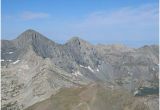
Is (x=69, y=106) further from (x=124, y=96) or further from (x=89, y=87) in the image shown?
(x=124, y=96)

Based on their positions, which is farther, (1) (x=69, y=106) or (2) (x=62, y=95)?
(2) (x=62, y=95)

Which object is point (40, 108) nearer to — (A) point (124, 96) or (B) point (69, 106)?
(B) point (69, 106)

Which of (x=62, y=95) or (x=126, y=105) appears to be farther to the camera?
(x=62, y=95)

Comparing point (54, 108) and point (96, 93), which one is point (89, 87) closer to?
point (96, 93)

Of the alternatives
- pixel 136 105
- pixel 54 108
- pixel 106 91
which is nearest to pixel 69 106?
pixel 54 108

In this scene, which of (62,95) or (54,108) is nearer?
(54,108)

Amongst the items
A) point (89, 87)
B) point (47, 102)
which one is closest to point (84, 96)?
point (89, 87)

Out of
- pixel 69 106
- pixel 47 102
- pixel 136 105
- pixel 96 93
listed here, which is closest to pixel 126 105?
pixel 136 105
